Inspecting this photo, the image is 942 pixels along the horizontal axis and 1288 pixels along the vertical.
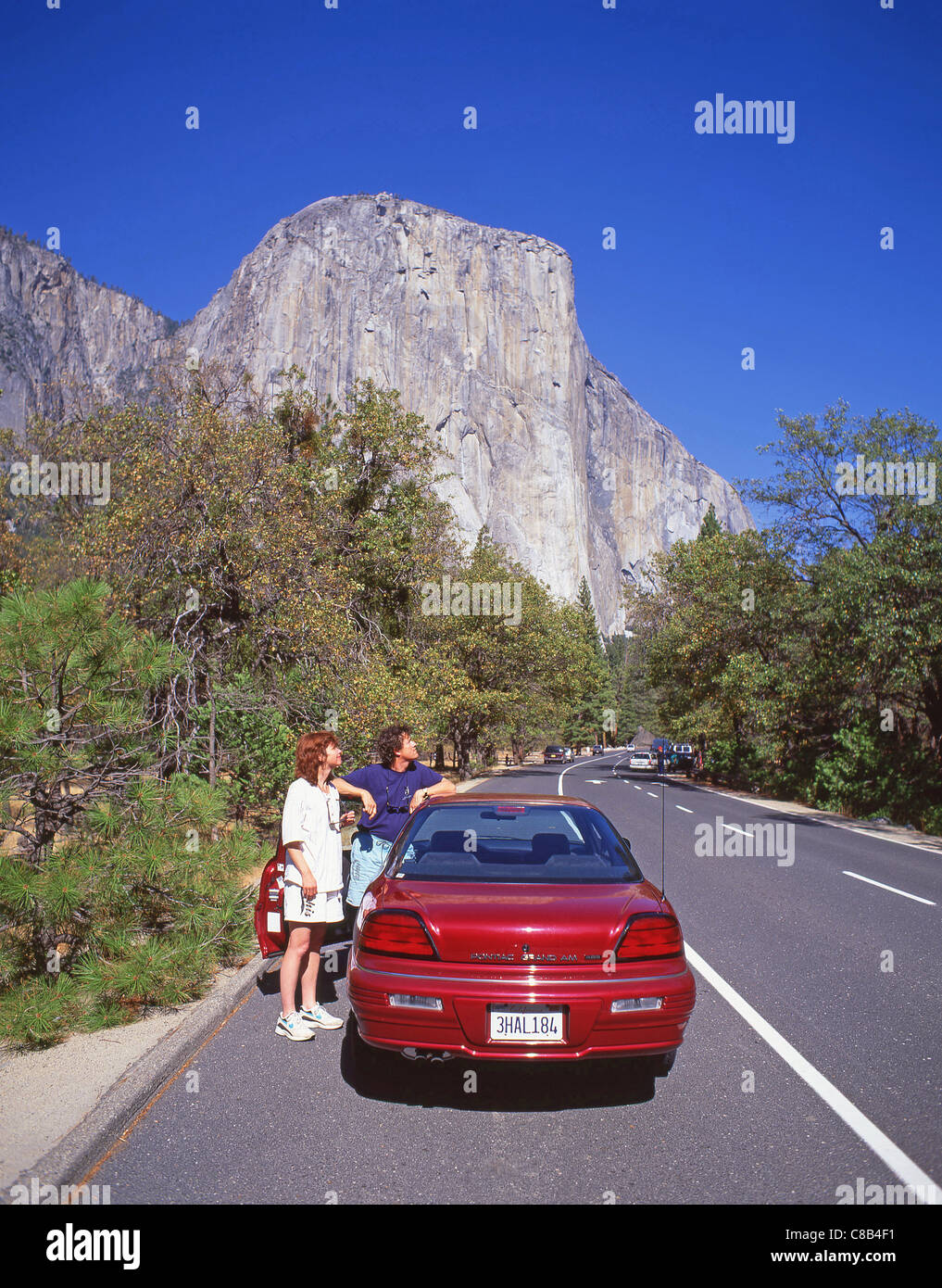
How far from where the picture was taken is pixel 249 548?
12070 millimetres

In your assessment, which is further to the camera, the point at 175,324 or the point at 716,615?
the point at 175,324

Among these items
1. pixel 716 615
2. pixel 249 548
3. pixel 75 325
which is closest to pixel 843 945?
pixel 249 548

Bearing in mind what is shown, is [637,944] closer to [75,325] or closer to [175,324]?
[75,325]

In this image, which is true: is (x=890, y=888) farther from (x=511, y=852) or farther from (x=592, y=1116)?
(x=592, y=1116)

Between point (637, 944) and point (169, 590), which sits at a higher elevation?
point (169, 590)

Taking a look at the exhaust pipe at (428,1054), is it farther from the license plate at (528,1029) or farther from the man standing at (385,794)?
the man standing at (385,794)

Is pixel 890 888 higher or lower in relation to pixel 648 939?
lower

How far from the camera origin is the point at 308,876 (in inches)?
208

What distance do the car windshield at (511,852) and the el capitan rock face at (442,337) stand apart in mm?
108132

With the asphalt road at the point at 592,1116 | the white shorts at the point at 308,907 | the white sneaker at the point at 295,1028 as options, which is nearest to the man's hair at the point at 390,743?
the white shorts at the point at 308,907

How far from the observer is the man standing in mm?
6363

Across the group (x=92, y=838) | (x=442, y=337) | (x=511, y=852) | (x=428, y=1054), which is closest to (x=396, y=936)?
(x=428, y=1054)

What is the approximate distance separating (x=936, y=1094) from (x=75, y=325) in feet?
519

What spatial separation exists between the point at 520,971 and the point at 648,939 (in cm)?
61
